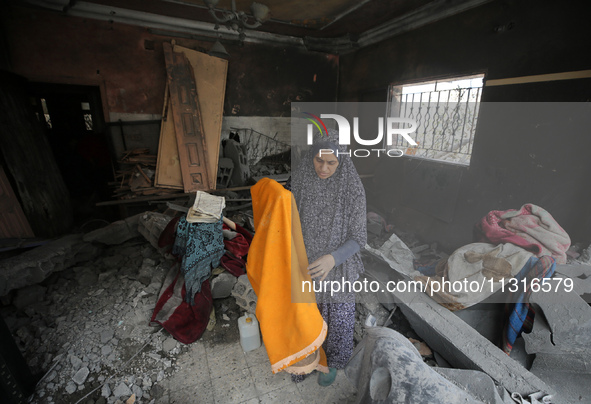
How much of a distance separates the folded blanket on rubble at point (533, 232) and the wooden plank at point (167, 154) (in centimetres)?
516

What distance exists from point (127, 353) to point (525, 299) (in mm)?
3663

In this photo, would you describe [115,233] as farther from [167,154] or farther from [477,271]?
[477,271]

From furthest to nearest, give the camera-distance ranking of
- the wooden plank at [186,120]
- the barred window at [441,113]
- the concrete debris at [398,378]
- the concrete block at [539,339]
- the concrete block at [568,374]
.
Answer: the wooden plank at [186,120], the barred window at [441,113], the concrete block at [539,339], the concrete block at [568,374], the concrete debris at [398,378]

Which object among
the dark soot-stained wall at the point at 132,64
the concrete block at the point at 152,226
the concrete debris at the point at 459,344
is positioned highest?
the dark soot-stained wall at the point at 132,64

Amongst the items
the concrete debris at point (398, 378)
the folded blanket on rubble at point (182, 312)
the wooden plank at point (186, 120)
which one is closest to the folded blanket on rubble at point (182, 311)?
the folded blanket on rubble at point (182, 312)

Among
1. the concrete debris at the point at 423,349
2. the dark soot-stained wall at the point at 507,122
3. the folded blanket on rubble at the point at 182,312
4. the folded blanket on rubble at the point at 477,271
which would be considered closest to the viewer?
the folded blanket on rubble at the point at 477,271

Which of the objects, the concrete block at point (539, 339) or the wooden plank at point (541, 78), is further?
the wooden plank at point (541, 78)

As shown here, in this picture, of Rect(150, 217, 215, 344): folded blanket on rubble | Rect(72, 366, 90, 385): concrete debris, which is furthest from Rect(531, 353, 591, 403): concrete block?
Rect(72, 366, 90, 385): concrete debris

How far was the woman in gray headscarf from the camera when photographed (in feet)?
5.55

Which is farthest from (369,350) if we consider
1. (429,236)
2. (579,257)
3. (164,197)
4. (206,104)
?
(206,104)

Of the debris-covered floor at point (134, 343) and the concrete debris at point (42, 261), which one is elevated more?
the concrete debris at point (42, 261)

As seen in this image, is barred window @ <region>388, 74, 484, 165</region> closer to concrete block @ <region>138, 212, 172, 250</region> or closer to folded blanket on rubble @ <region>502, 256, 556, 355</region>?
folded blanket on rubble @ <region>502, 256, 556, 355</region>

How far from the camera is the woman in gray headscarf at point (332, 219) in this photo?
169 cm

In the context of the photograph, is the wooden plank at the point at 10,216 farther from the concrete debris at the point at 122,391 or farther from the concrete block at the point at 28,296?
the concrete debris at the point at 122,391
